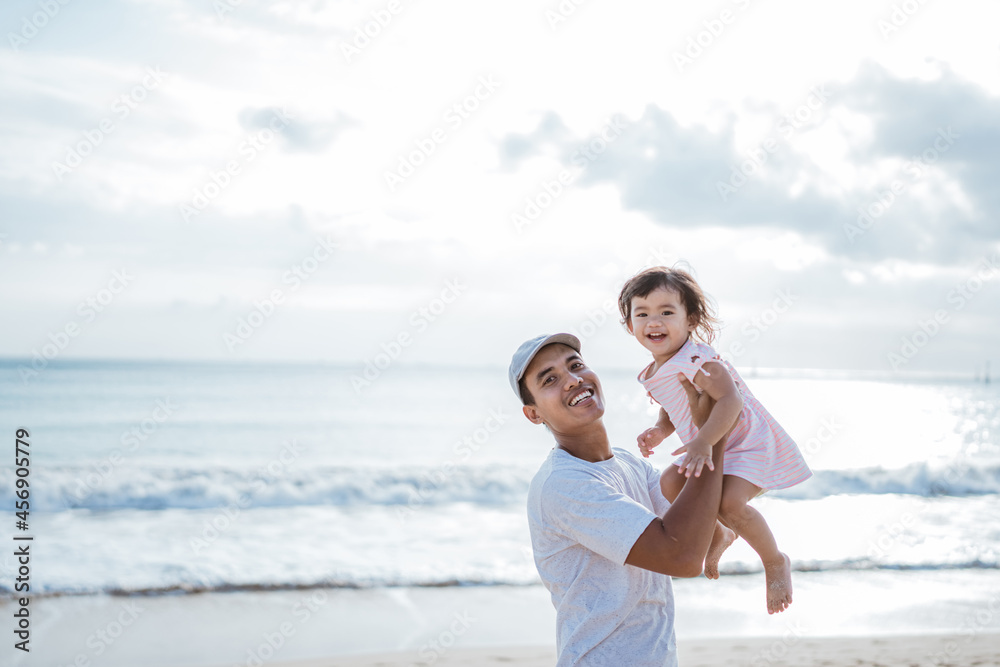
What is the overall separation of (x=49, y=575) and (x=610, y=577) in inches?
315

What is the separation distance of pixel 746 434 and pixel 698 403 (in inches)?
12.2

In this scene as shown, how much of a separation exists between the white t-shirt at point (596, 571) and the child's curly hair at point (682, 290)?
738 mm

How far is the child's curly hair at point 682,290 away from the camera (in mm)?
3016

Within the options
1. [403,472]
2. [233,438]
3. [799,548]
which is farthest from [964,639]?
[233,438]

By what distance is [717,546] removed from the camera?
9.93ft

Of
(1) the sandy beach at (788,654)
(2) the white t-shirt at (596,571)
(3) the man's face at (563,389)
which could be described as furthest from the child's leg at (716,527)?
(1) the sandy beach at (788,654)

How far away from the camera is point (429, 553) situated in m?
9.86

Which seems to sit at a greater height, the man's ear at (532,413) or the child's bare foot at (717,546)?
the man's ear at (532,413)

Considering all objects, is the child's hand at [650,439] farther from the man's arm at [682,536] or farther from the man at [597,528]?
the man's arm at [682,536]

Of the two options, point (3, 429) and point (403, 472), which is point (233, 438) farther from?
point (403, 472)

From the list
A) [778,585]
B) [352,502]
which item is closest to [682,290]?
[778,585]

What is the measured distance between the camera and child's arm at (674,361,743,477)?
2.50 metres

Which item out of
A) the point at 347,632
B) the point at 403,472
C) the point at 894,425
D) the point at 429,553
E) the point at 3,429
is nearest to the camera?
the point at 347,632

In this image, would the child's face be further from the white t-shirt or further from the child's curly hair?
the white t-shirt
